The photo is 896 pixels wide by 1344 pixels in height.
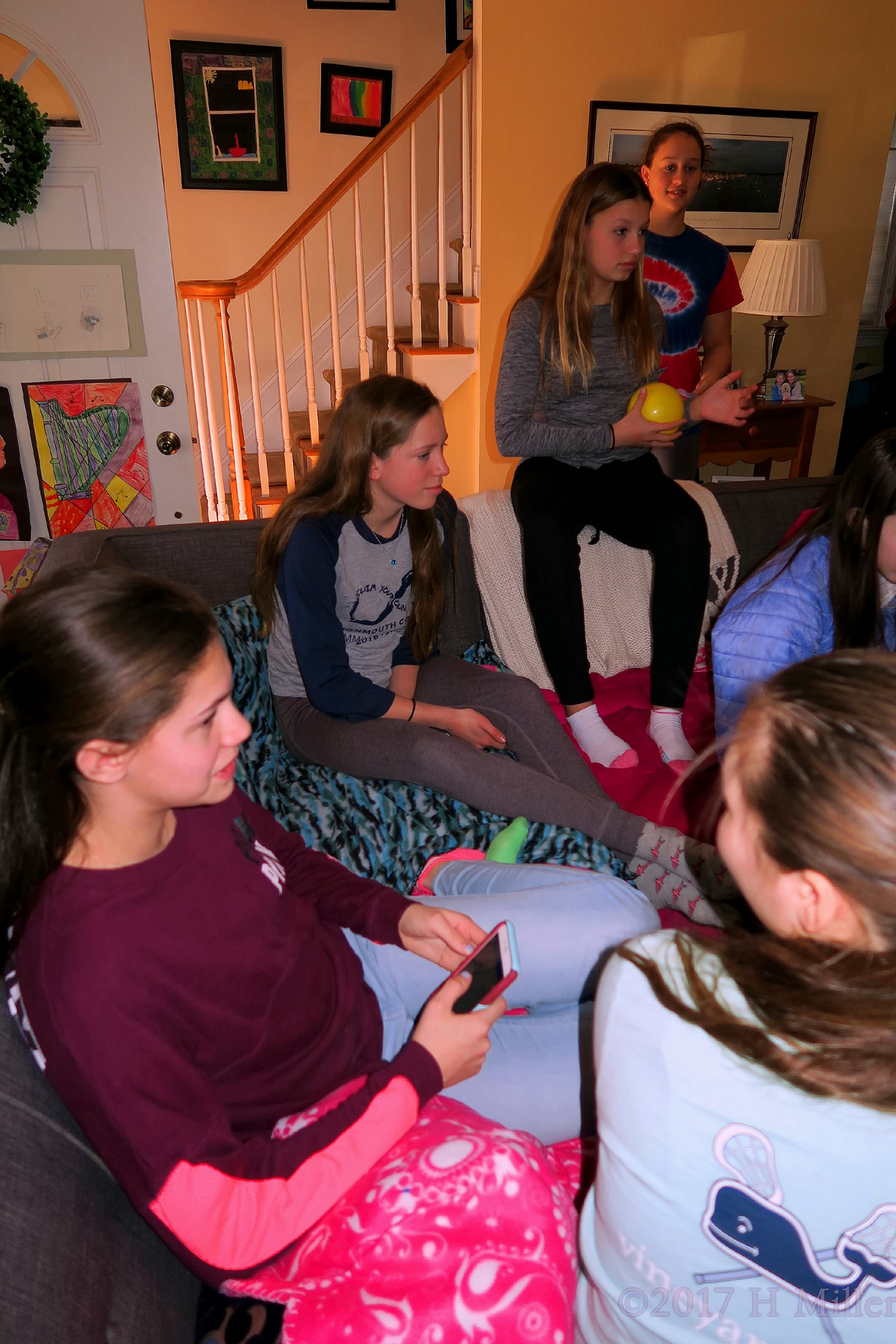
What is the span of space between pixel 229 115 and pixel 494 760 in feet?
13.4

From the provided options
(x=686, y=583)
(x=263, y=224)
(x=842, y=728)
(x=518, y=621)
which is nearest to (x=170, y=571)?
(x=518, y=621)

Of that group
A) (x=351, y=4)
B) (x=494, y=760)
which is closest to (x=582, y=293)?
(x=494, y=760)

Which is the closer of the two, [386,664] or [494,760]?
[494,760]

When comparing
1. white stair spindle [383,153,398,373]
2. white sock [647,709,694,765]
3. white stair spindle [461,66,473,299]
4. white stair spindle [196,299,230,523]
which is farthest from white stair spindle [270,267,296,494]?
white sock [647,709,694,765]

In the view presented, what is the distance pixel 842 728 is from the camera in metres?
0.58

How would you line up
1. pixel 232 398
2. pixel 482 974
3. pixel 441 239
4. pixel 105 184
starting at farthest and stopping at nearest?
pixel 441 239
pixel 232 398
pixel 105 184
pixel 482 974

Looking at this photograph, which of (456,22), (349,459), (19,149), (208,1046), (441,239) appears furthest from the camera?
(456,22)

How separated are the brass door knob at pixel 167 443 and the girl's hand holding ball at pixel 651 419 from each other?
1.43 metres

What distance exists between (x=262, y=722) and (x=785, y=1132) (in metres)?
1.37

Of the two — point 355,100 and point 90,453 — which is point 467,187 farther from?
point 90,453

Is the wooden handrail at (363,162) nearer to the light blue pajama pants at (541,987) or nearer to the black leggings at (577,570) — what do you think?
the black leggings at (577,570)

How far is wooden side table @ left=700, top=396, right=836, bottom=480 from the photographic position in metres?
3.49

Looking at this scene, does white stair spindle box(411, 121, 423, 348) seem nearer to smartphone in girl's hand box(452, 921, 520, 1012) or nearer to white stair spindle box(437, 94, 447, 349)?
white stair spindle box(437, 94, 447, 349)

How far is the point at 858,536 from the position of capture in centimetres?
141
